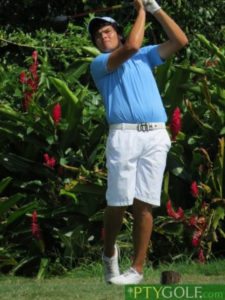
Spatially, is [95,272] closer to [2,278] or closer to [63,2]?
[2,278]

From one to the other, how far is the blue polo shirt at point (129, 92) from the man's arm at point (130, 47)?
0.22 ft

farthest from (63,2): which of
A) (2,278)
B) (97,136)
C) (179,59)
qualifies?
(2,278)

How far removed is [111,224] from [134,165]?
1.48ft

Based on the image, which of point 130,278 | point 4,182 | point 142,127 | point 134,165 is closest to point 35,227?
point 4,182

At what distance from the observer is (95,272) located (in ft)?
27.4

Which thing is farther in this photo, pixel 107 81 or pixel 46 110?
pixel 46 110

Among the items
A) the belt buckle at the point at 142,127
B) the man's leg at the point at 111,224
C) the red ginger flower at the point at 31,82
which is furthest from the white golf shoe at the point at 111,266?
the red ginger flower at the point at 31,82

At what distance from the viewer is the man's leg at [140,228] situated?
6367mm

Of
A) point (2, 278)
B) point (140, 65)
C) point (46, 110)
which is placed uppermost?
point (140, 65)

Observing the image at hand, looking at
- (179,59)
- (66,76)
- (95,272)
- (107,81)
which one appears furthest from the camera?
(179,59)

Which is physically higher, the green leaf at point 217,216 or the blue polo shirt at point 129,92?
the blue polo shirt at point 129,92

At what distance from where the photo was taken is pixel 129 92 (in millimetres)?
6316

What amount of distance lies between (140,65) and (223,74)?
8.40 feet

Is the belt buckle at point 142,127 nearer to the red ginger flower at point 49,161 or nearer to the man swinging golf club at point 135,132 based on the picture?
the man swinging golf club at point 135,132
